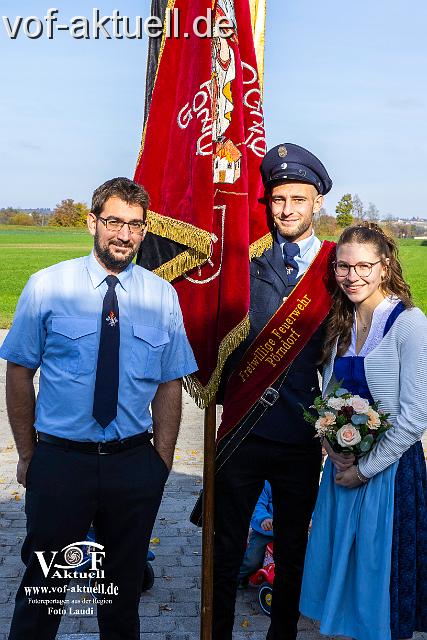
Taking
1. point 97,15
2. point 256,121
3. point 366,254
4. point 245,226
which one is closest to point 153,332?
point 245,226

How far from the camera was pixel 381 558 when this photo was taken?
136 inches

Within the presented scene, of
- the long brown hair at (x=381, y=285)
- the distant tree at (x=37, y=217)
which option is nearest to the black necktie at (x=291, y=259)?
the long brown hair at (x=381, y=285)

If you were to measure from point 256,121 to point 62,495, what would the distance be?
200 cm

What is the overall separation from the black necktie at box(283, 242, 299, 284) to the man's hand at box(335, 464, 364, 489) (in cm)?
93

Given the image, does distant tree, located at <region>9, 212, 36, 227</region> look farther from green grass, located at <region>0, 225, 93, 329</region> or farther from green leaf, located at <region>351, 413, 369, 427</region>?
green leaf, located at <region>351, 413, 369, 427</region>

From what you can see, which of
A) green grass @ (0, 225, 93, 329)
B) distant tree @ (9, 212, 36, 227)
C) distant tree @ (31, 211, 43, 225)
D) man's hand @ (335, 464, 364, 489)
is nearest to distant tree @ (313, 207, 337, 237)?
man's hand @ (335, 464, 364, 489)

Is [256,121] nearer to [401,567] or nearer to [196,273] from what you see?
[196,273]

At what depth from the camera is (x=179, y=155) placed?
12.5 ft

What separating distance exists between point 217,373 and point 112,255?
0.86m

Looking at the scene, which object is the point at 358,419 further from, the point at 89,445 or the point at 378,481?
the point at 89,445

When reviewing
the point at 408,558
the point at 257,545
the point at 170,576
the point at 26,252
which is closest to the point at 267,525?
the point at 257,545

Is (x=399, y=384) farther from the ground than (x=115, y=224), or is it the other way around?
(x=115, y=224)

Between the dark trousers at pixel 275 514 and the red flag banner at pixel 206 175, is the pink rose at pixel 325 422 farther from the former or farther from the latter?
the red flag banner at pixel 206 175

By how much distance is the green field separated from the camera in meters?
27.2
